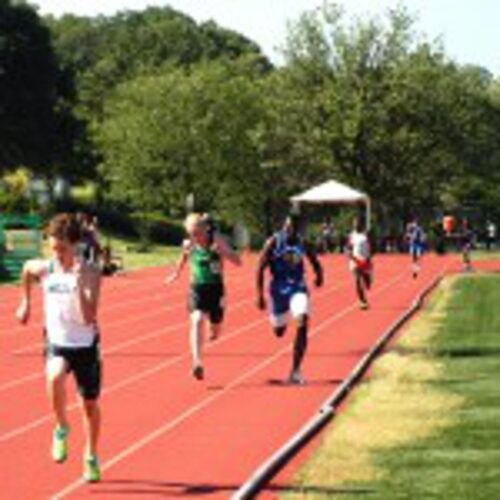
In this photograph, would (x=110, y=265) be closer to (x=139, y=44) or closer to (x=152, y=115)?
(x=152, y=115)

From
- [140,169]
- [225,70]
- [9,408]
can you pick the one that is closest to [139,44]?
[225,70]

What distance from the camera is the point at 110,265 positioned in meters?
44.4

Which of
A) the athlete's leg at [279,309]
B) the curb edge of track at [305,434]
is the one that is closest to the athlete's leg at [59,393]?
the curb edge of track at [305,434]

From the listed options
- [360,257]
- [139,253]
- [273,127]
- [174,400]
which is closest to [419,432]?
[174,400]

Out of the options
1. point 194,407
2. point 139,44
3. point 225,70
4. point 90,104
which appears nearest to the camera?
point 194,407

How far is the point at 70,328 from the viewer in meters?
10.3

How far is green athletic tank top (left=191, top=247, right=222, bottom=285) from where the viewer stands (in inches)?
664

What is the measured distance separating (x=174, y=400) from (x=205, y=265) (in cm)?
233

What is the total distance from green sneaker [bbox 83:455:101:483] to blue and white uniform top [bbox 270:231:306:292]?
6019mm

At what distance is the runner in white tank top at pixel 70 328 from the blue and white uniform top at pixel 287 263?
19.2 ft

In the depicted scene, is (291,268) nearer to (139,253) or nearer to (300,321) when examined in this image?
(300,321)

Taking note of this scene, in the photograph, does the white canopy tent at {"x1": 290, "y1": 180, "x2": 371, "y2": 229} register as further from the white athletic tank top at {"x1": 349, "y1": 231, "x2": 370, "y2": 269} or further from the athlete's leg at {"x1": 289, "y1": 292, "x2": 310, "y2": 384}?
the athlete's leg at {"x1": 289, "y1": 292, "x2": 310, "y2": 384}

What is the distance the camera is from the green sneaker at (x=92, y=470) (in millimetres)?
10336

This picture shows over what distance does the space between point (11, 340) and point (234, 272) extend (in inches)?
928
